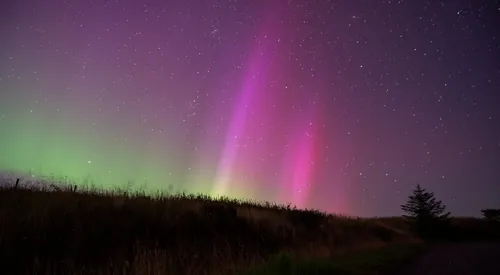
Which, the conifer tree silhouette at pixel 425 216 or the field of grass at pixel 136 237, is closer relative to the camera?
the field of grass at pixel 136 237

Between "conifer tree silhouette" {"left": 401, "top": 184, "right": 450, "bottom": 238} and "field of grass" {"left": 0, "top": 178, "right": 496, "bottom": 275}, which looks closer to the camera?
"field of grass" {"left": 0, "top": 178, "right": 496, "bottom": 275}

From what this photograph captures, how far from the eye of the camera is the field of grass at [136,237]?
8.60 metres

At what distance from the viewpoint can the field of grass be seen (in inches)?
339

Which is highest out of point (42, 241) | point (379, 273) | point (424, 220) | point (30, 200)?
point (424, 220)

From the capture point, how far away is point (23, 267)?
8047 mm

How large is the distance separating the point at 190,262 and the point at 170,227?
445 cm

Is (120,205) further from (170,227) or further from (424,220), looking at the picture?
(424,220)

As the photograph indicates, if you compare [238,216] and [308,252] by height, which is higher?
[238,216]

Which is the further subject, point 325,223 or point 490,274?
point 325,223

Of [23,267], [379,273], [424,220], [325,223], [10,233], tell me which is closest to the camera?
[23,267]

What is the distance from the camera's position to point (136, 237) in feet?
39.9

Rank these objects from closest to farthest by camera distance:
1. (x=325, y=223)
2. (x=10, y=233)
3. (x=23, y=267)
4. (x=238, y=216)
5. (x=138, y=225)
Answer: (x=23, y=267) → (x=10, y=233) → (x=138, y=225) → (x=238, y=216) → (x=325, y=223)

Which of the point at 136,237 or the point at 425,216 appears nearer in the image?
the point at 136,237

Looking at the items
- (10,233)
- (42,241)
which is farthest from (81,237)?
(10,233)
